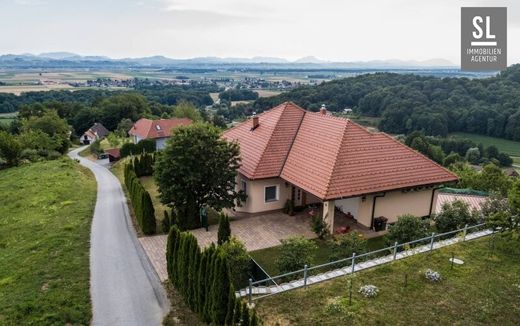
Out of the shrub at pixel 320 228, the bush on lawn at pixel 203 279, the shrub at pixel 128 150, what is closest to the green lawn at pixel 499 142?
the shrub at pixel 128 150

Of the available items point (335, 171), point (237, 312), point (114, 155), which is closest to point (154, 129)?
point (114, 155)

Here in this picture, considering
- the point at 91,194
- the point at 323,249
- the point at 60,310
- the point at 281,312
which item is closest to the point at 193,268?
the point at 281,312

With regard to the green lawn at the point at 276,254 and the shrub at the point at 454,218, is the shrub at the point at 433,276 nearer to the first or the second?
the green lawn at the point at 276,254

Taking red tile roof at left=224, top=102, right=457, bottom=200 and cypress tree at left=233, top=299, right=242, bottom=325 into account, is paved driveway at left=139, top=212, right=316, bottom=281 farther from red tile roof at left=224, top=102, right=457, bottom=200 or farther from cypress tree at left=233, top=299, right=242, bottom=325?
cypress tree at left=233, top=299, right=242, bottom=325

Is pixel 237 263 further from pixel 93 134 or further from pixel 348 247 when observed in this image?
pixel 93 134

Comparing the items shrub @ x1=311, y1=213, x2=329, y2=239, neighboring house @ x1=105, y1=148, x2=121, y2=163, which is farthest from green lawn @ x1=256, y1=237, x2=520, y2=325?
neighboring house @ x1=105, y1=148, x2=121, y2=163

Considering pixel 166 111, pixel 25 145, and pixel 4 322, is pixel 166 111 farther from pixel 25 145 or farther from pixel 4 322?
pixel 4 322

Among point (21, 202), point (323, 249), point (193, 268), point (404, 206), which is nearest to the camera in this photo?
point (193, 268)

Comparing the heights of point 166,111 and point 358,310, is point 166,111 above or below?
above
